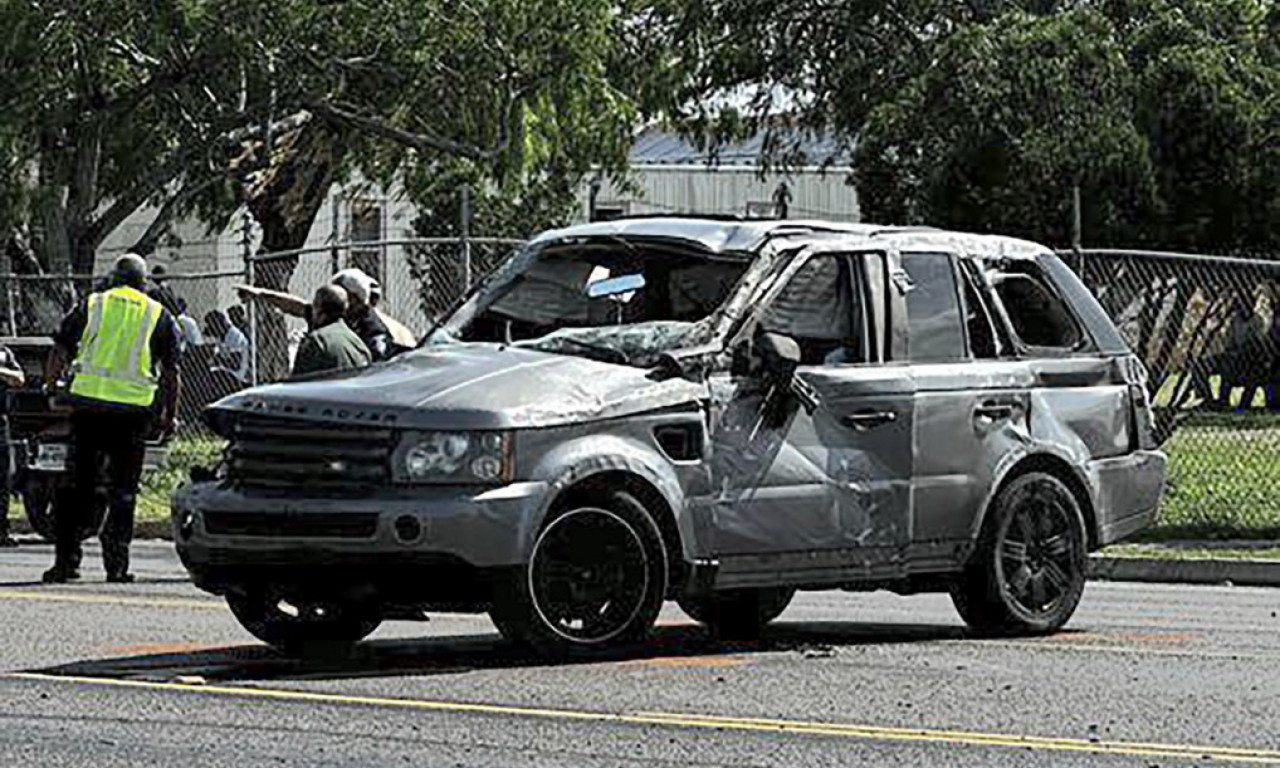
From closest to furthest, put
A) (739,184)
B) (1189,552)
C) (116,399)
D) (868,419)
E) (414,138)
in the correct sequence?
1. (868,419)
2. (116,399)
3. (1189,552)
4. (414,138)
5. (739,184)

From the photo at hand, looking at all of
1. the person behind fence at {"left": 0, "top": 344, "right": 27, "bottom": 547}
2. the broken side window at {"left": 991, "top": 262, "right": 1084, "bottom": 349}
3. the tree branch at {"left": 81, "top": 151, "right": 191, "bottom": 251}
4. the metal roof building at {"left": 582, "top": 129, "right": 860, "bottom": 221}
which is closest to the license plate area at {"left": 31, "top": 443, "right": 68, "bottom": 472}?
the person behind fence at {"left": 0, "top": 344, "right": 27, "bottom": 547}

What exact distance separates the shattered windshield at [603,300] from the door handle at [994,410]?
49.7 inches

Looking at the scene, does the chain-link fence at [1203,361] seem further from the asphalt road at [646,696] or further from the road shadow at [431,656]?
the road shadow at [431,656]

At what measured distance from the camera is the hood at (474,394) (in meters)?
10.9

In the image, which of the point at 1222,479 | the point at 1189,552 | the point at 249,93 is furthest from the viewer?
the point at 249,93

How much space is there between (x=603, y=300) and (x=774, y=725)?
3.21m

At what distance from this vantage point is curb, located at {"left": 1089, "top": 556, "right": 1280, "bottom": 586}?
18422 mm

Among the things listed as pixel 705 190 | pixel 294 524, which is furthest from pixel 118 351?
pixel 705 190

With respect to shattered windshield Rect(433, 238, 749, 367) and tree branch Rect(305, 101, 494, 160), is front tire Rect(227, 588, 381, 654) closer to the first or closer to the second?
shattered windshield Rect(433, 238, 749, 367)

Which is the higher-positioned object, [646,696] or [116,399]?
[116,399]

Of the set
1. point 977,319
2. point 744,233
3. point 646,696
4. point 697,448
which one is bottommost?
point 646,696

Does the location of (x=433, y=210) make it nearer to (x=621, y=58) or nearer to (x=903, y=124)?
(x=621, y=58)

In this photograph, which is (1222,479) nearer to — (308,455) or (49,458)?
(49,458)

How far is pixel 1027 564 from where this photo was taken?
42.0ft
